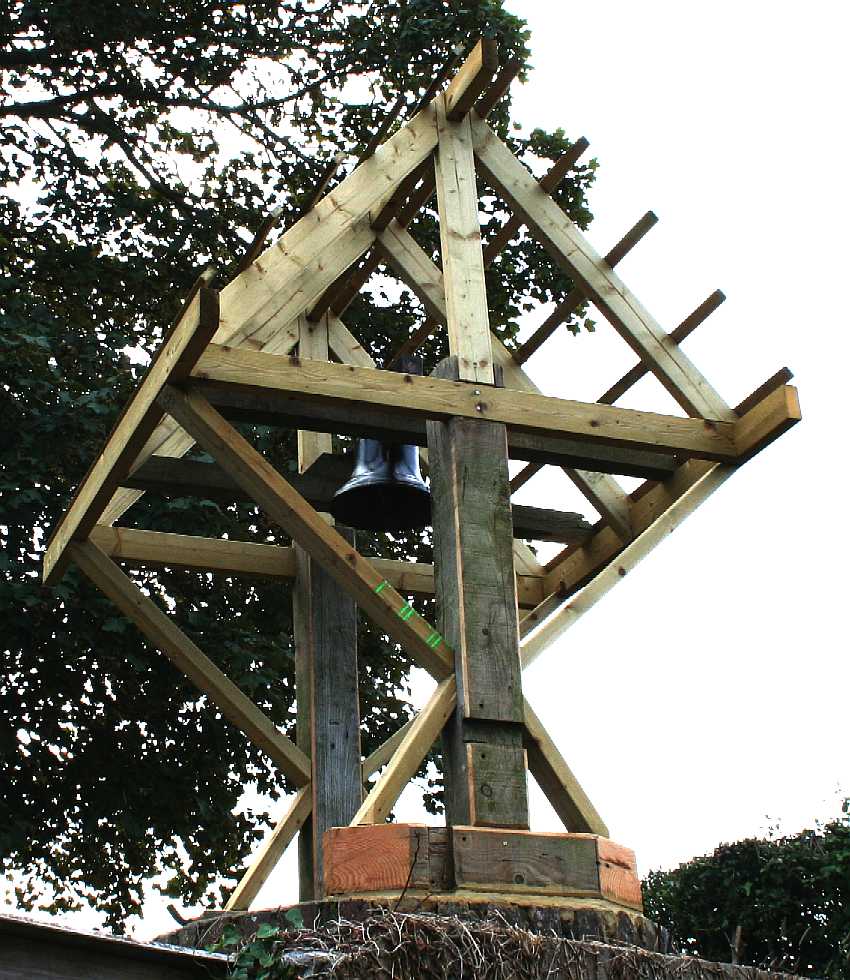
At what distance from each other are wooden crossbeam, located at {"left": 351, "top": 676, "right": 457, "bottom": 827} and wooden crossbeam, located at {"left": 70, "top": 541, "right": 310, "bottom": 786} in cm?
147

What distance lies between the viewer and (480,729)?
4.71 m

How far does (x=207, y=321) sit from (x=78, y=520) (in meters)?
1.71

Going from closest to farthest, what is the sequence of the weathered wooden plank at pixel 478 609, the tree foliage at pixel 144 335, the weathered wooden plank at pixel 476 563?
1. the weathered wooden plank at pixel 478 609
2. the weathered wooden plank at pixel 476 563
3. the tree foliage at pixel 144 335

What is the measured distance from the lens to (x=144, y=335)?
451 inches

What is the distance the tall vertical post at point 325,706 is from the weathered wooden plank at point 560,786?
122 cm

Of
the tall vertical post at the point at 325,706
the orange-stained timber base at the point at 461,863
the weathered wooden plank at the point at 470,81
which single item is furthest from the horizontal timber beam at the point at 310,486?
the orange-stained timber base at the point at 461,863

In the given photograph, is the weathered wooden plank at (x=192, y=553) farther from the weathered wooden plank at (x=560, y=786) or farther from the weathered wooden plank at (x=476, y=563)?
the weathered wooden plank at (x=560, y=786)

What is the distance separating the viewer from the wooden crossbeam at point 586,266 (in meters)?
5.86

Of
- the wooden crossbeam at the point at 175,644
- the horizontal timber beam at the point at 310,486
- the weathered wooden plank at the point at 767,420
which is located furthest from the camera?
the horizontal timber beam at the point at 310,486

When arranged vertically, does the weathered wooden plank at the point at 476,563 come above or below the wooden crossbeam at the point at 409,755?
above

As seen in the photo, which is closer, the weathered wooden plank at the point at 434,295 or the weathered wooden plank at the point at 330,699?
the weathered wooden plank at the point at 330,699

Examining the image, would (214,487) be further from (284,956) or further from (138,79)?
(138,79)

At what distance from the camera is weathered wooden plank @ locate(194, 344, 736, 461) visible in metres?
4.84

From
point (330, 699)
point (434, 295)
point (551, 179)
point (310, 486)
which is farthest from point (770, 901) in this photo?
point (551, 179)
